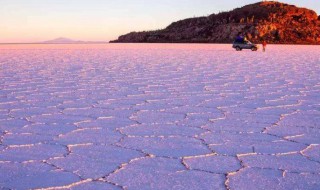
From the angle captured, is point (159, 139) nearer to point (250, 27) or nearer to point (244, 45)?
point (244, 45)

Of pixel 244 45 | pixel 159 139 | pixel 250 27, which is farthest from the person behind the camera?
pixel 250 27

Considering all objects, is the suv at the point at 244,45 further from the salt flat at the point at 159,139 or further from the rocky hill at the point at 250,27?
the rocky hill at the point at 250,27

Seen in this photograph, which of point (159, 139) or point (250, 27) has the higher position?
point (159, 139)

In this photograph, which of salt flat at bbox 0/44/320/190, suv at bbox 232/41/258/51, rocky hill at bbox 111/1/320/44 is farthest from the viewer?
rocky hill at bbox 111/1/320/44

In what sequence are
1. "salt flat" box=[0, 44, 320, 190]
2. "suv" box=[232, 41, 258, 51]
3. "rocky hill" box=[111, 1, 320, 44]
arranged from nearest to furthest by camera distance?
1. "salt flat" box=[0, 44, 320, 190]
2. "suv" box=[232, 41, 258, 51]
3. "rocky hill" box=[111, 1, 320, 44]

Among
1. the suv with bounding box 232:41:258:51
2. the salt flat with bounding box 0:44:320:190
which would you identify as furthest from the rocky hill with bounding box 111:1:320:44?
the salt flat with bounding box 0:44:320:190

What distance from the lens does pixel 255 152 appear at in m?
2.95

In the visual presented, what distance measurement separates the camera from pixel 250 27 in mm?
66438

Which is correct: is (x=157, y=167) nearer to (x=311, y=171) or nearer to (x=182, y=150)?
(x=182, y=150)

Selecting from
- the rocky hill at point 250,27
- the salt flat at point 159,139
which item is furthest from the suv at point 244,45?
the rocky hill at point 250,27

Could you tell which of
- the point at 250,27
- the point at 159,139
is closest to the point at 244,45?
the point at 159,139

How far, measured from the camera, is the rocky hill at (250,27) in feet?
205

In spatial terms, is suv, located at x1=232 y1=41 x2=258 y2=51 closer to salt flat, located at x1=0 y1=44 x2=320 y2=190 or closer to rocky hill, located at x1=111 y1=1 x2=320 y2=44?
salt flat, located at x1=0 y1=44 x2=320 y2=190

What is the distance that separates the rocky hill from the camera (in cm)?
6253
